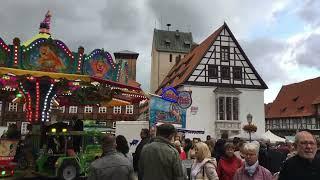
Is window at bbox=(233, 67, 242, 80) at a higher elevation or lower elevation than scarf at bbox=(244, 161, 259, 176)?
Result: higher

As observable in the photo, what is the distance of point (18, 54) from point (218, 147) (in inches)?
390

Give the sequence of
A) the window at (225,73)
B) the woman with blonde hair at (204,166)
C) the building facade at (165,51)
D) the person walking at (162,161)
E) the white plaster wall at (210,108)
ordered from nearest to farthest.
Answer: the person walking at (162,161) → the woman with blonde hair at (204,166) → the white plaster wall at (210,108) → the window at (225,73) → the building facade at (165,51)

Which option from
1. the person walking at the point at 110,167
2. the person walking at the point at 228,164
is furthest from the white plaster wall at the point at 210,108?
the person walking at the point at 110,167

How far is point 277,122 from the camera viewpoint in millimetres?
57594

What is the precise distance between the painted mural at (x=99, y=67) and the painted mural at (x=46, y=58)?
1063 mm

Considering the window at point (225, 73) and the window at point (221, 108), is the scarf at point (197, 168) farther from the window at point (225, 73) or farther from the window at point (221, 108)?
the window at point (225, 73)

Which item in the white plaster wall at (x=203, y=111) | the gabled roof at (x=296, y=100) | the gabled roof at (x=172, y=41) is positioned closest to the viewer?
the white plaster wall at (x=203, y=111)

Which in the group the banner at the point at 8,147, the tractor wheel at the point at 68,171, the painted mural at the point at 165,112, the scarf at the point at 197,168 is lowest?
the tractor wheel at the point at 68,171

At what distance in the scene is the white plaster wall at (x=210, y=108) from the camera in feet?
124

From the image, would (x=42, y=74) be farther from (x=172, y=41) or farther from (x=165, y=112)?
(x=172, y=41)

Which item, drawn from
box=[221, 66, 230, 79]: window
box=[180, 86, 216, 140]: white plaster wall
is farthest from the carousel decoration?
box=[221, 66, 230, 79]: window

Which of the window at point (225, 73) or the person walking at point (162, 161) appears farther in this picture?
the window at point (225, 73)

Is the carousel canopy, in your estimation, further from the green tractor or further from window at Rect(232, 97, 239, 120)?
window at Rect(232, 97, 239, 120)

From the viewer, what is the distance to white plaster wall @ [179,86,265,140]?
37919 mm
